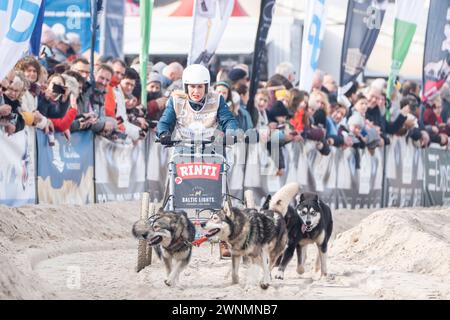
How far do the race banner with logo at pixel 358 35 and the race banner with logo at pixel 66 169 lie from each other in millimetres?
7392

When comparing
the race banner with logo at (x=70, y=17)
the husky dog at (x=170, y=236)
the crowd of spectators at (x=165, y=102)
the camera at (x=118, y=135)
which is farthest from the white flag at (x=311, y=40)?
the husky dog at (x=170, y=236)

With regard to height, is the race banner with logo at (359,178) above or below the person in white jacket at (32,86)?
below

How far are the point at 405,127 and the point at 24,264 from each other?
15338 millimetres

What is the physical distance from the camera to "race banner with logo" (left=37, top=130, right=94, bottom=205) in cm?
1620

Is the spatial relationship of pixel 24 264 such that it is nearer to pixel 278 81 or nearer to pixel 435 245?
pixel 435 245

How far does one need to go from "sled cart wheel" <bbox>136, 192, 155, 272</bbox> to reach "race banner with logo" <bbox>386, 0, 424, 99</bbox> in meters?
13.7

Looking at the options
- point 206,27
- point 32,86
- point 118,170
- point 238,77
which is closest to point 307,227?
point 32,86

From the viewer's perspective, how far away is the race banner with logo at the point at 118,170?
18.0 m

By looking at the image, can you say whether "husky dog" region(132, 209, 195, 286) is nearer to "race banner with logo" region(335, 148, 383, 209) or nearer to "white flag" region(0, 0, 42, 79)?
"white flag" region(0, 0, 42, 79)

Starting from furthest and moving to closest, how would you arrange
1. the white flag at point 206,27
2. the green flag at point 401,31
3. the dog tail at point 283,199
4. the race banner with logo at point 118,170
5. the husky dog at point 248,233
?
the green flag at point 401,31, the white flag at point 206,27, the race banner with logo at point 118,170, the dog tail at point 283,199, the husky dog at point 248,233

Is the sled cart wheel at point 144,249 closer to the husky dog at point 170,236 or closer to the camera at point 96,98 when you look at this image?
the husky dog at point 170,236

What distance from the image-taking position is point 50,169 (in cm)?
1638

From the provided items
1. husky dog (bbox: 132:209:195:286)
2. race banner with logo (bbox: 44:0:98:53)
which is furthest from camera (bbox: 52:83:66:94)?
husky dog (bbox: 132:209:195:286)
